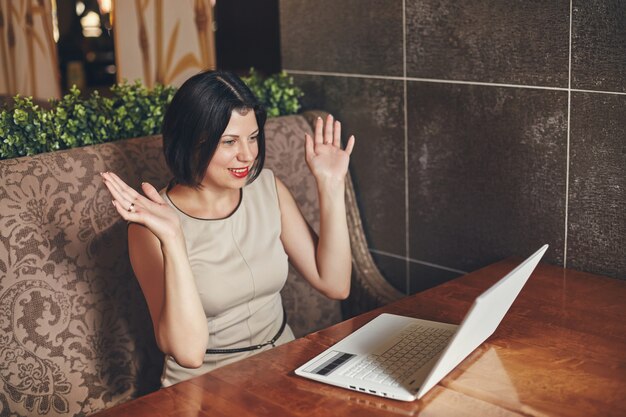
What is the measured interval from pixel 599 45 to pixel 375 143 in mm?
783

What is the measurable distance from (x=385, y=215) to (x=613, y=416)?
1298mm

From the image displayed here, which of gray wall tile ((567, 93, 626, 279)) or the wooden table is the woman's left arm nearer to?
the wooden table

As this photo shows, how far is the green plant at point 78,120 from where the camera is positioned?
1.96 metres

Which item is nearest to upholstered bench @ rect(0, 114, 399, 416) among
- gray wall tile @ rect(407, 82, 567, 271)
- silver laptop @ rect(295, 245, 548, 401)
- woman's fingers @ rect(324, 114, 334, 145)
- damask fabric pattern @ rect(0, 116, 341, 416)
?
damask fabric pattern @ rect(0, 116, 341, 416)

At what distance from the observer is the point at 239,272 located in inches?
74.0

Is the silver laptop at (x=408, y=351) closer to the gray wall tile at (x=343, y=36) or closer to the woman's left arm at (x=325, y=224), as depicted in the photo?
the woman's left arm at (x=325, y=224)

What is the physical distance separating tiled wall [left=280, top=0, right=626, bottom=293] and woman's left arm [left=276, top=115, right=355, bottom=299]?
0.45 meters

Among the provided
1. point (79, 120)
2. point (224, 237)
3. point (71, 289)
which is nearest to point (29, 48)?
point (79, 120)

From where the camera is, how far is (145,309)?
2029mm

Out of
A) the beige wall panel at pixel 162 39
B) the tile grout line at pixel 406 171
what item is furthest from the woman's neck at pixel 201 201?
the beige wall panel at pixel 162 39

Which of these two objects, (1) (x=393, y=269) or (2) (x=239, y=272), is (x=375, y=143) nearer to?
(1) (x=393, y=269)

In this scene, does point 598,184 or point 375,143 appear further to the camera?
point 375,143

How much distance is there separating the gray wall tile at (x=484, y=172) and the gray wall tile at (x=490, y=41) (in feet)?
0.14

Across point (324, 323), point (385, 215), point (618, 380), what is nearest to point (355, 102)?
point (385, 215)
